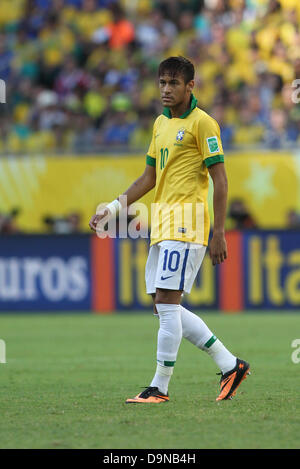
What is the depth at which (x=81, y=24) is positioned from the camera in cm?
1928

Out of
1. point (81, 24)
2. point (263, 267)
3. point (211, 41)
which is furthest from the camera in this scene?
point (81, 24)

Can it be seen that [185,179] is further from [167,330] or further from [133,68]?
[133,68]

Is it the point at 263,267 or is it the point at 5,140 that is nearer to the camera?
the point at 263,267

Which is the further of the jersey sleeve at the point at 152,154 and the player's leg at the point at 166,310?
the jersey sleeve at the point at 152,154

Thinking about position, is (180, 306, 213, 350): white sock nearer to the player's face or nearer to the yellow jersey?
the yellow jersey

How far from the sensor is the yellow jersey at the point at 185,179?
20.9 ft

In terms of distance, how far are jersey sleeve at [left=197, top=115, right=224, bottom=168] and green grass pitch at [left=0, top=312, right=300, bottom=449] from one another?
163 cm

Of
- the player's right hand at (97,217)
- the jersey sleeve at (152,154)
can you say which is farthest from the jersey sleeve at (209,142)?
the player's right hand at (97,217)

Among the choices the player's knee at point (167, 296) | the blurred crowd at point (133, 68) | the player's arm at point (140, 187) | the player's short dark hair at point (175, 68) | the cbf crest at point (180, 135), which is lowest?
the player's knee at point (167, 296)

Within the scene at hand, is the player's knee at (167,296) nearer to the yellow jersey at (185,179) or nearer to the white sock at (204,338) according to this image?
the white sock at (204,338)

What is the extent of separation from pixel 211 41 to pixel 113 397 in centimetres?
1194

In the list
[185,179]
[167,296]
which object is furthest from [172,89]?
[167,296]
